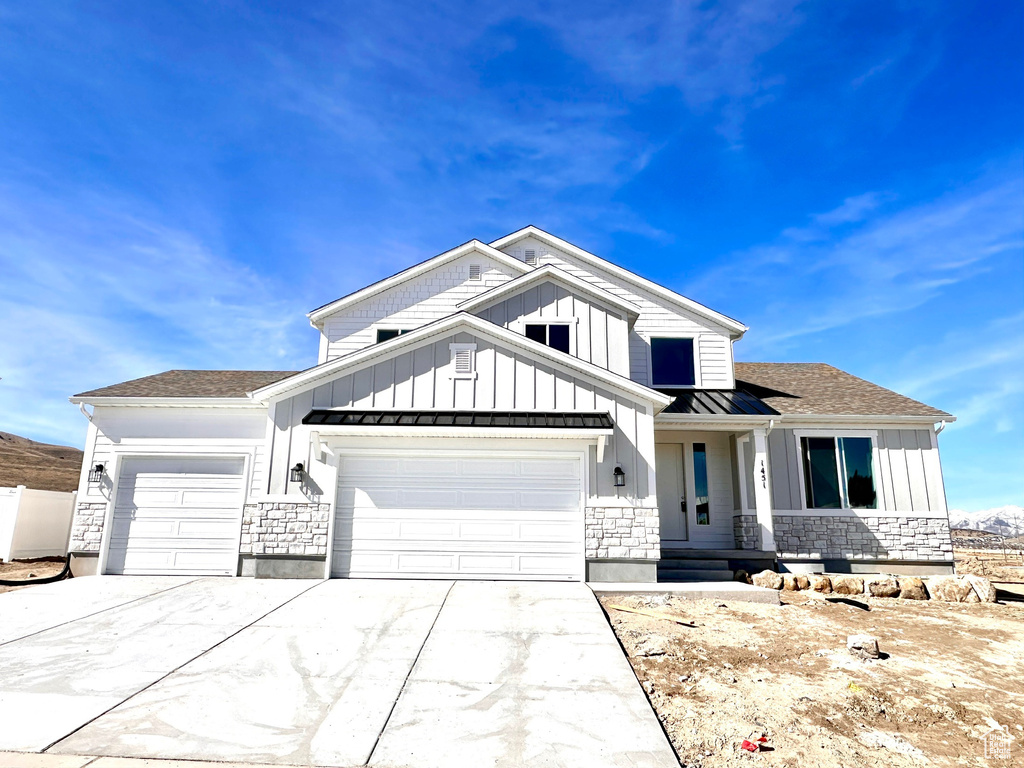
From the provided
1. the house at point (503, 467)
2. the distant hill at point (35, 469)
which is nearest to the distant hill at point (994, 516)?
the house at point (503, 467)

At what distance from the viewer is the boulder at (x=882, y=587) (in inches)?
415

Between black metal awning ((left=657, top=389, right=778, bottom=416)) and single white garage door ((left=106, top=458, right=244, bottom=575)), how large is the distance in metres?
9.17

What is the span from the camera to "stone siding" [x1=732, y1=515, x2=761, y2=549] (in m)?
12.7

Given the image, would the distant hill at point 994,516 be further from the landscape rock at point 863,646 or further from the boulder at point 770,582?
the landscape rock at point 863,646

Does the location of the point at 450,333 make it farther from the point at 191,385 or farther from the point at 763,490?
the point at 763,490

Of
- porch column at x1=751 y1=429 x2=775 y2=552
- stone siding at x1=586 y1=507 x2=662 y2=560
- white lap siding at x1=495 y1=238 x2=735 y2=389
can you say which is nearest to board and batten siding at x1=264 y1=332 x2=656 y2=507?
stone siding at x1=586 y1=507 x2=662 y2=560

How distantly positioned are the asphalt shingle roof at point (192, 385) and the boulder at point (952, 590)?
43.9ft

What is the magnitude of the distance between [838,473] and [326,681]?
12.0 meters

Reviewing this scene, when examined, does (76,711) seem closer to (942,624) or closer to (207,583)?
(207,583)

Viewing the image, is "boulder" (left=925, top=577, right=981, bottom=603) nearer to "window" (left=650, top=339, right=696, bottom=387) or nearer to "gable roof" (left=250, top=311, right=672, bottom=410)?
"gable roof" (left=250, top=311, right=672, bottom=410)

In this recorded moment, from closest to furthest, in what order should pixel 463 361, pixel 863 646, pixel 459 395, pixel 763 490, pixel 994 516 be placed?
1. pixel 863 646
2. pixel 459 395
3. pixel 463 361
4. pixel 763 490
5. pixel 994 516

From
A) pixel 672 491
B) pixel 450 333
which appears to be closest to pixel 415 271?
pixel 450 333

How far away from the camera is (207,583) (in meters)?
10.4

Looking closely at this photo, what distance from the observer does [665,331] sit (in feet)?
51.0
